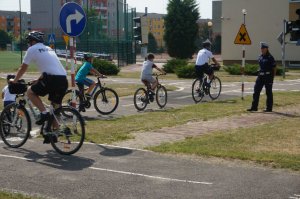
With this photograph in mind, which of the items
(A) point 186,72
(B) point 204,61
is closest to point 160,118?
(B) point 204,61

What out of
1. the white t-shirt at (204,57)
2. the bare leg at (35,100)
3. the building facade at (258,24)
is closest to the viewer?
the bare leg at (35,100)

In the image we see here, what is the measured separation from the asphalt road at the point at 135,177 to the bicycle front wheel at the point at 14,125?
49 centimetres

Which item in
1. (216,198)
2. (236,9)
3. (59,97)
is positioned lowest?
(216,198)

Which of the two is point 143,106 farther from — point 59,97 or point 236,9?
point 236,9

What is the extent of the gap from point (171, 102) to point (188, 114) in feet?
11.5

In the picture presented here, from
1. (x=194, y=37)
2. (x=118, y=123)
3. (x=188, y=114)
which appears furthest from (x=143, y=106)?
(x=194, y=37)

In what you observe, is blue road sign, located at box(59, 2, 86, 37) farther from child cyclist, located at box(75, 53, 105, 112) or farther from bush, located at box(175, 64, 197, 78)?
bush, located at box(175, 64, 197, 78)

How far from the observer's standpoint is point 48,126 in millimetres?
8445

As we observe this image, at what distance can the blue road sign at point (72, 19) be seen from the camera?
10.4 meters

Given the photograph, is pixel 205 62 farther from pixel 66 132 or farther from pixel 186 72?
pixel 186 72

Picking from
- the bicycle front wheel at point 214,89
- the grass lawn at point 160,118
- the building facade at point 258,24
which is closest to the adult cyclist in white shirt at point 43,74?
the grass lawn at point 160,118

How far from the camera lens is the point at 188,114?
13227 mm

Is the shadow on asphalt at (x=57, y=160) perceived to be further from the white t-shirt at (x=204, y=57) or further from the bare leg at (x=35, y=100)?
the white t-shirt at (x=204, y=57)

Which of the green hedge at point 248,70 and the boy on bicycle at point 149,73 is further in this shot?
the green hedge at point 248,70
